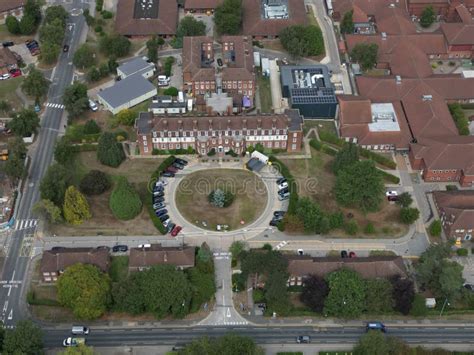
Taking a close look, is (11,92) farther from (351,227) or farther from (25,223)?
(351,227)

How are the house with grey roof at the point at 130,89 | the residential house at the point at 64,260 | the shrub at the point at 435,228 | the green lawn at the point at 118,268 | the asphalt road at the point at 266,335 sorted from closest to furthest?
1. the asphalt road at the point at 266,335
2. the residential house at the point at 64,260
3. the green lawn at the point at 118,268
4. the shrub at the point at 435,228
5. the house with grey roof at the point at 130,89

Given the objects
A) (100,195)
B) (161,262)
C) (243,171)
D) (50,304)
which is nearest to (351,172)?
(243,171)

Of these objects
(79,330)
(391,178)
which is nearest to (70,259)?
(79,330)

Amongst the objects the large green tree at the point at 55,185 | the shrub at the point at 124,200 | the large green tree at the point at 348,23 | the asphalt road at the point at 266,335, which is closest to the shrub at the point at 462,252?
the asphalt road at the point at 266,335

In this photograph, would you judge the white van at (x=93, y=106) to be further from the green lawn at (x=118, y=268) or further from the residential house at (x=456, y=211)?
the residential house at (x=456, y=211)

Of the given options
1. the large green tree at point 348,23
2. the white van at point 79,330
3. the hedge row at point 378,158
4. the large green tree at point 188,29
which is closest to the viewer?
the white van at point 79,330

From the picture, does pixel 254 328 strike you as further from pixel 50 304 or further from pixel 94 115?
pixel 94 115
